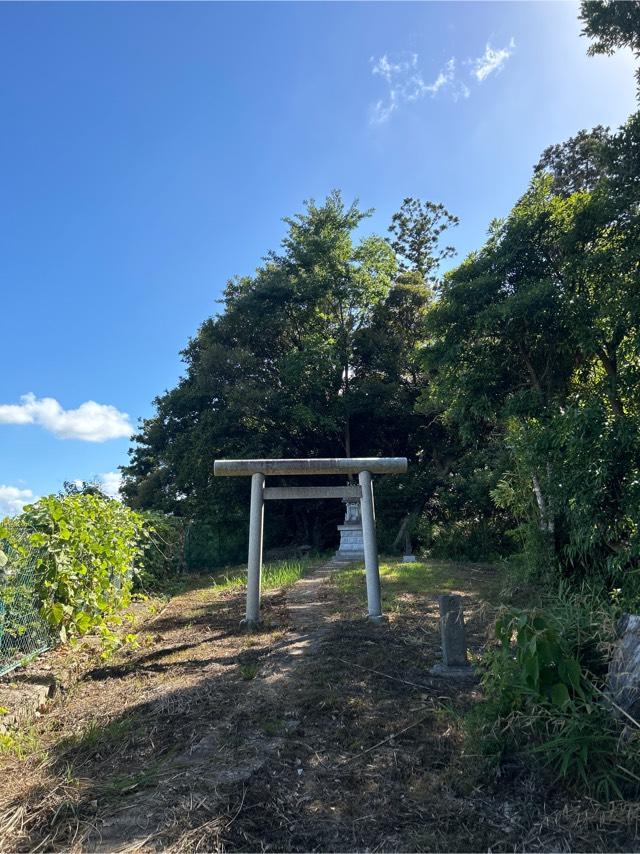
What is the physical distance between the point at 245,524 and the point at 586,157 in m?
15.7

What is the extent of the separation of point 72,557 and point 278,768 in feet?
8.81

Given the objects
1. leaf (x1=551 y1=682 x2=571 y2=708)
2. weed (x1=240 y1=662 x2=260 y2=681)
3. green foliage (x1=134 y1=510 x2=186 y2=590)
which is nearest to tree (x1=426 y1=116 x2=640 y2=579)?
leaf (x1=551 y1=682 x2=571 y2=708)

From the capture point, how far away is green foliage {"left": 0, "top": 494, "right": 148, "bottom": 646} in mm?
3852

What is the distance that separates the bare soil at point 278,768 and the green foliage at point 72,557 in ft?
1.66

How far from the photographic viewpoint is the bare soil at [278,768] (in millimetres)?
1833

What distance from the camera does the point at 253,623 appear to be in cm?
509

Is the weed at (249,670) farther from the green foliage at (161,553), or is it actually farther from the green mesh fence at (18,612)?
the green foliage at (161,553)

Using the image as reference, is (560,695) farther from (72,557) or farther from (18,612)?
(72,557)

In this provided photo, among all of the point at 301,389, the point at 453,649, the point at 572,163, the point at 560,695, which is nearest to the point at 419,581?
the point at 453,649

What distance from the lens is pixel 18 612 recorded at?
3.52 m

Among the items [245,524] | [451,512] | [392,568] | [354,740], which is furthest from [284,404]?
[354,740]

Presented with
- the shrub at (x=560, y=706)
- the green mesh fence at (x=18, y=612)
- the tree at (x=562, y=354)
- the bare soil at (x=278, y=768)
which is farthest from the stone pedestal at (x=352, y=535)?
the shrub at (x=560, y=706)

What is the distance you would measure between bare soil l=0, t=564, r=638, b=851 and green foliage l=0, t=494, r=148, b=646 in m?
0.51

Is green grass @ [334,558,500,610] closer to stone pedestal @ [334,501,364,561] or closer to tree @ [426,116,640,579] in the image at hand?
tree @ [426,116,640,579]
